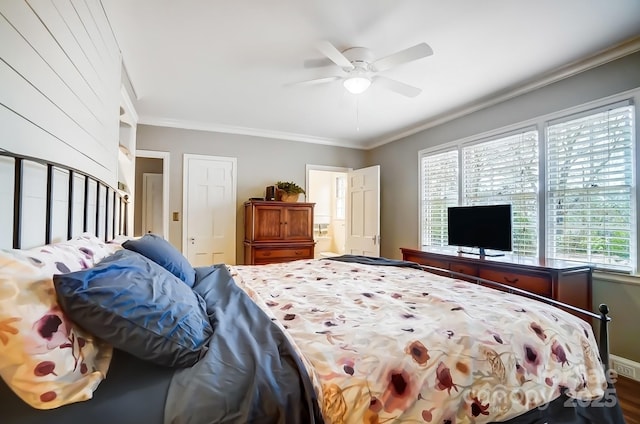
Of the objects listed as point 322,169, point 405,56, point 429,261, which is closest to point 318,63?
point 405,56

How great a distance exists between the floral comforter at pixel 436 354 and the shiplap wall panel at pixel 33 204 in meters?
0.96

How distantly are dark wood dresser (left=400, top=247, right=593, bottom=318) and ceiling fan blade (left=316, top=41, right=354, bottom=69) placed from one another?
7.20ft

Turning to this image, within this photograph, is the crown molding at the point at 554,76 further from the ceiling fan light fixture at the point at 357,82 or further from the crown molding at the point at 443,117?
the ceiling fan light fixture at the point at 357,82

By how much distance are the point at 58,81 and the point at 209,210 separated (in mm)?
3210

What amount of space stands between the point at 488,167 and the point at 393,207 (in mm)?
1703

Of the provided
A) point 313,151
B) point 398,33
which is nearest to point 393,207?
point 313,151

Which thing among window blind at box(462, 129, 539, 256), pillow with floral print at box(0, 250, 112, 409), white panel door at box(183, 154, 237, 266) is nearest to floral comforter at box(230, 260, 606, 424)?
pillow with floral print at box(0, 250, 112, 409)

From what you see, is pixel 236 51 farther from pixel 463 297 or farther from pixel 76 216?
pixel 463 297

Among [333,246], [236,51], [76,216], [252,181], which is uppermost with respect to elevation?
[236,51]

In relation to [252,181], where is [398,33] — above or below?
above

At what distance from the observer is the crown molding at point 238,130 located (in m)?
4.21

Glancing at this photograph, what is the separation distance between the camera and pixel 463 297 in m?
1.62

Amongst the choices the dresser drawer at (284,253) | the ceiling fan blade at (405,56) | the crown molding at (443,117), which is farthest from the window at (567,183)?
→ the dresser drawer at (284,253)

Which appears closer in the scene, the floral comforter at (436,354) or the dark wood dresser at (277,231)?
the floral comforter at (436,354)
